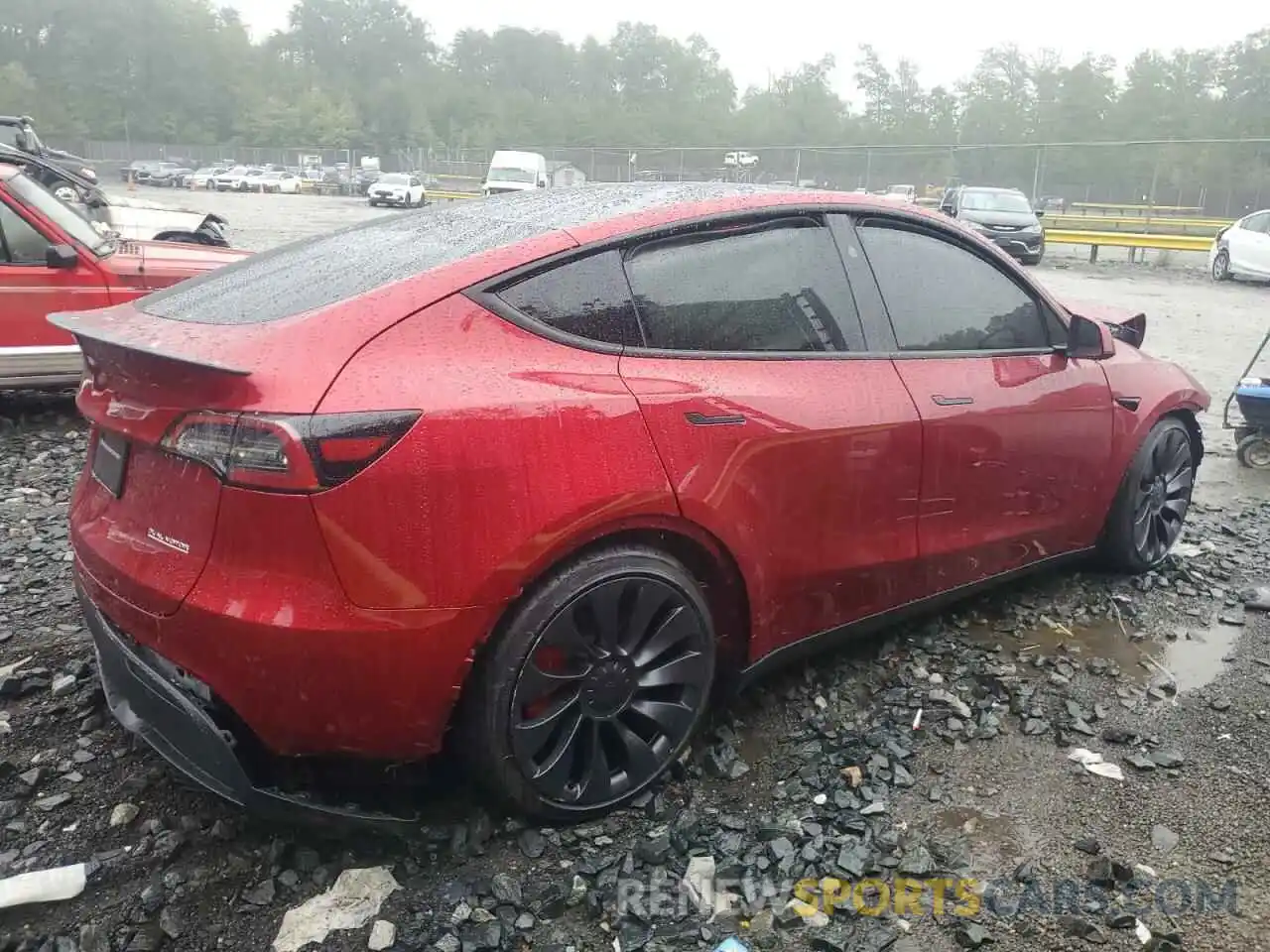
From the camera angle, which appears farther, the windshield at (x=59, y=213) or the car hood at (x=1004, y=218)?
the car hood at (x=1004, y=218)

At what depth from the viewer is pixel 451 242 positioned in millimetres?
2650

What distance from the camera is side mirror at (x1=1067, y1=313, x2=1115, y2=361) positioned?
3723 mm

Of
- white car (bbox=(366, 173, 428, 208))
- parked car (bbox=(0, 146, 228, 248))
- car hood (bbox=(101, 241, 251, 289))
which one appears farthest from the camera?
white car (bbox=(366, 173, 428, 208))

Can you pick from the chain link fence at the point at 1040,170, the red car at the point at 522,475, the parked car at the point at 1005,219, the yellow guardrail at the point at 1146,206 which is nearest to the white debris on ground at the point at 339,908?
the red car at the point at 522,475

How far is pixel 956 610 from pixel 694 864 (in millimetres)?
1919

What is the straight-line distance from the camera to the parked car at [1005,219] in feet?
67.4

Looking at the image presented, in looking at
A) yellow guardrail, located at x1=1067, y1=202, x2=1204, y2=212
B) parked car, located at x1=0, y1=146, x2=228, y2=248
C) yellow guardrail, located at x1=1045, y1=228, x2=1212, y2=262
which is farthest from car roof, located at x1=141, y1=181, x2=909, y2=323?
yellow guardrail, located at x1=1067, y1=202, x2=1204, y2=212

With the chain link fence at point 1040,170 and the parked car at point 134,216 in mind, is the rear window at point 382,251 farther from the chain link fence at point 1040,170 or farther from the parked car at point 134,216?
the chain link fence at point 1040,170

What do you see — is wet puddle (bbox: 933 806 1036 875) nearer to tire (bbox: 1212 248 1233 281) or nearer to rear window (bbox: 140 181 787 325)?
rear window (bbox: 140 181 787 325)

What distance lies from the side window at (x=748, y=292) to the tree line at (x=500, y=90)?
54300 millimetres

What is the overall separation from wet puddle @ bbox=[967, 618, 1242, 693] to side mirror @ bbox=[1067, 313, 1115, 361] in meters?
1.06

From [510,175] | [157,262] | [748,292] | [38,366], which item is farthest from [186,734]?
[510,175]

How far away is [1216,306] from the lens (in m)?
14.7

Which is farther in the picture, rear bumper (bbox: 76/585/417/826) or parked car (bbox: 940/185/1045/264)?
parked car (bbox: 940/185/1045/264)
